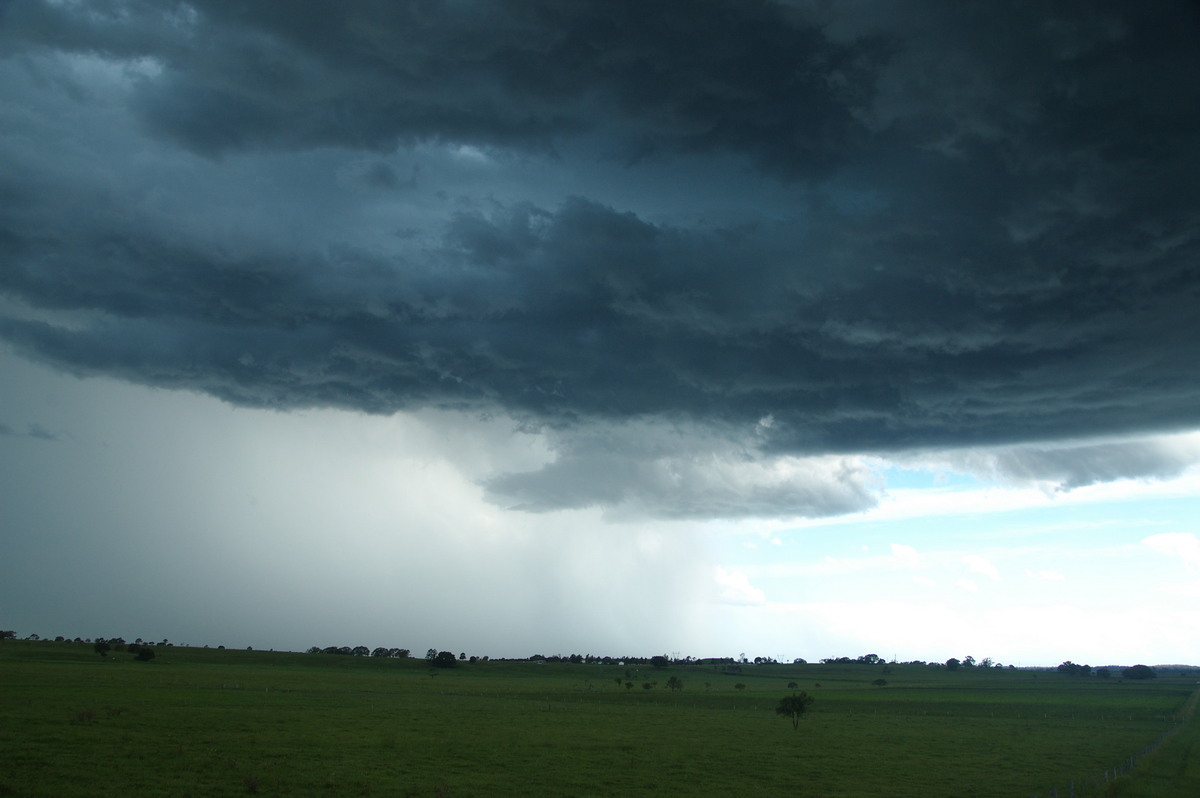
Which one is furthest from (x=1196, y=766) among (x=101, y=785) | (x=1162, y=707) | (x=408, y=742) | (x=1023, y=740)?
(x=1162, y=707)

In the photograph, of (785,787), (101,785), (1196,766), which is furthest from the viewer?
(1196,766)

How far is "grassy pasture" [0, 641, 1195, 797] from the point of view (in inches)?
1752

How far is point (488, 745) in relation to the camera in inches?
2463

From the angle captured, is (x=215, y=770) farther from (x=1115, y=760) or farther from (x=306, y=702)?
(x=1115, y=760)

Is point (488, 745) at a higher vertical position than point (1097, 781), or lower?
lower

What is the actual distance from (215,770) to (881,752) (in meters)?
54.7

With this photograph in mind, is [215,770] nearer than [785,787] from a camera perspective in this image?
Yes

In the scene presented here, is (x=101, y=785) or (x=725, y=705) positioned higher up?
(x=101, y=785)

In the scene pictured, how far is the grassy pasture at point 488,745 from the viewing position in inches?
1752

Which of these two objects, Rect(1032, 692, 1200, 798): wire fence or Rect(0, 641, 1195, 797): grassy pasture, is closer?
Rect(1032, 692, 1200, 798): wire fence

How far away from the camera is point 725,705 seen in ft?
419

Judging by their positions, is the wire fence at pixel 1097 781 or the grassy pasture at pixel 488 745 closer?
the wire fence at pixel 1097 781

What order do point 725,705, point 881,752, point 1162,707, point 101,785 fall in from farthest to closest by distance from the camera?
point 1162,707
point 725,705
point 881,752
point 101,785

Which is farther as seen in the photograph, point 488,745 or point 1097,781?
point 488,745
